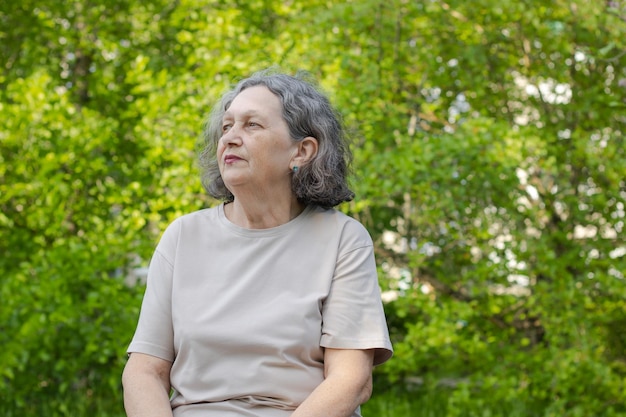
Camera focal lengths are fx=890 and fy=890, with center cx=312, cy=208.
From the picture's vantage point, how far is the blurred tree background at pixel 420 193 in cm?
480

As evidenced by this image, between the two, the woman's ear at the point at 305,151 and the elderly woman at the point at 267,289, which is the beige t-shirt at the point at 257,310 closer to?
the elderly woman at the point at 267,289

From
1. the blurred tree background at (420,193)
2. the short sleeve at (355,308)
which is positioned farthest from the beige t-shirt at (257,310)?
the blurred tree background at (420,193)

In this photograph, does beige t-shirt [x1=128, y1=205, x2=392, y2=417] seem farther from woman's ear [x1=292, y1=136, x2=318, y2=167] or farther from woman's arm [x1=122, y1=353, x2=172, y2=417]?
woman's ear [x1=292, y1=136, x2=318, y2=167]

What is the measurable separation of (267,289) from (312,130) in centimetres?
45

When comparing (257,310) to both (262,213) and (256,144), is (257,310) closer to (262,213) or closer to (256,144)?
(262,213)

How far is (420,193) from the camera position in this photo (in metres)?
5.01

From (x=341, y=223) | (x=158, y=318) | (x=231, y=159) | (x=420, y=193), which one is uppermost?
(x=231, y=159)

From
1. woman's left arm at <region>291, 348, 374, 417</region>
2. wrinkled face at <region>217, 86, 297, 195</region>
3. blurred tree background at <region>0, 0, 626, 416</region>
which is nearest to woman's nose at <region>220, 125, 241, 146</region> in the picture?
wrinkled face at <region>217, 86, 297, 195</region>

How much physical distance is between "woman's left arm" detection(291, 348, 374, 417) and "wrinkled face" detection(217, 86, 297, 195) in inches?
19.1

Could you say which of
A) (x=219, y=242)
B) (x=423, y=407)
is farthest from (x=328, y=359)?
(x=423, y=407)

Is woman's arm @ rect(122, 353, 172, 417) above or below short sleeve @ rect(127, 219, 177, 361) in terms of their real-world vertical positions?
below

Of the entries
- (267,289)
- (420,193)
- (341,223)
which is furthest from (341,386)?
(420,193)

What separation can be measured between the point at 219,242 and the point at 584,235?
3.46 m

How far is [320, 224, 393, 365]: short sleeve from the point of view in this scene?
222 centimetres
